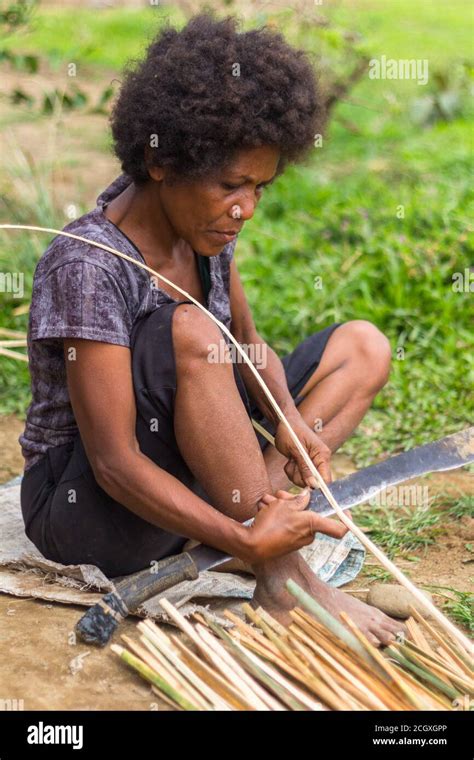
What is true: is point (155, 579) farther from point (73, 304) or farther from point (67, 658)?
point (73, 304)

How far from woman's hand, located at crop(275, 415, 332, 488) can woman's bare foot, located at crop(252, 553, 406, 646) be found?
0.82 feet

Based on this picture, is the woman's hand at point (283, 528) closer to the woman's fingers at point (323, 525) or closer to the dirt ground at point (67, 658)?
the woman's fingers at point (323, 525)

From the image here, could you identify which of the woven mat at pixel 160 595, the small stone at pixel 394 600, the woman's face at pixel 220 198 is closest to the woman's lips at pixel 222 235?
the woman's face at pixel 220 198

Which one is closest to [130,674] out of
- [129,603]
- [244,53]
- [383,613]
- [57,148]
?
[129,603]

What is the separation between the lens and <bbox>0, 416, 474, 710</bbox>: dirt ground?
6.91 ft

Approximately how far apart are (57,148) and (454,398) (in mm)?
3812

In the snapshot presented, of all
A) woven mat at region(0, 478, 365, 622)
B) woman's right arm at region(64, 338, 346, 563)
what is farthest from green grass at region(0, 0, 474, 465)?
woman's right arm at region(64, 338, 346, 563)

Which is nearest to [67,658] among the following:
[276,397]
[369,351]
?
[276,397]

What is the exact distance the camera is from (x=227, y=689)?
2037 millimetres

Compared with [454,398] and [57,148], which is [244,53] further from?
[57,148]

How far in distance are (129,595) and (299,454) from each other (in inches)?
22.2

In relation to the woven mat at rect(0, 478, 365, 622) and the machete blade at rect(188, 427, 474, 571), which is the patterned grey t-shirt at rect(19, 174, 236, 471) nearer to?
the woven mat at rect(0, 478, 365, 622)

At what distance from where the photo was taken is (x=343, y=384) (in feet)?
9.30

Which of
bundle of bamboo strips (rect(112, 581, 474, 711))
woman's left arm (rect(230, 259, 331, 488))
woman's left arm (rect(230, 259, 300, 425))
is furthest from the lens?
woman's left arm (rect(230, 259, 300, 425))
